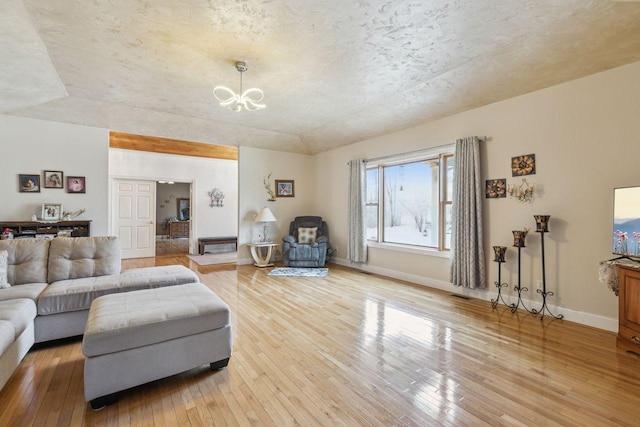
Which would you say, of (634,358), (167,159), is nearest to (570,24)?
(634,358)

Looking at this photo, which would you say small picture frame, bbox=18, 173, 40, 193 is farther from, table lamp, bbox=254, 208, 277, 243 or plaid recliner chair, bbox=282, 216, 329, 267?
plaid recliner chair, bbox=282, 216, 329, 267

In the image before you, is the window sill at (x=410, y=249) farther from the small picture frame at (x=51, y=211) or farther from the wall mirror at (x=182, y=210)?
the wall mirror at (x=182, y=210)

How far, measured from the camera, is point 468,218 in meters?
4.01

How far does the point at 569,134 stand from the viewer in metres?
3.21

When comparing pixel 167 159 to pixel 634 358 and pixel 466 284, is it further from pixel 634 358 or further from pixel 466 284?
pixel 634 358

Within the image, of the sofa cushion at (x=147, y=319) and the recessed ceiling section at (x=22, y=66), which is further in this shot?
the recessed ceiling section at (x=22, y=66)

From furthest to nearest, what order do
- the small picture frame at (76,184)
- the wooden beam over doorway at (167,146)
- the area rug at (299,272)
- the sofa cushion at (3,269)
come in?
the wooden beam over doorway at (167,146), the area rug at (299,272), the small picture frame at (76,184), the sofa cushion at (3,269)

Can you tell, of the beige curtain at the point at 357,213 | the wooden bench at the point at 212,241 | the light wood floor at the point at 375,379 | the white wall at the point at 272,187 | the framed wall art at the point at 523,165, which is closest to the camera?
the light wood floor at the point at 375,379

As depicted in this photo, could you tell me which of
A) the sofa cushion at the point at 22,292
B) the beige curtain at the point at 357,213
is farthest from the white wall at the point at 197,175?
the sofa cushion at the point at 22,292

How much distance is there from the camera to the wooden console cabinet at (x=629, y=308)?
243 cm

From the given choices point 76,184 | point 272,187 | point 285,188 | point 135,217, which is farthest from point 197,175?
point 76,184

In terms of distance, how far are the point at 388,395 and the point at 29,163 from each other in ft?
20.4

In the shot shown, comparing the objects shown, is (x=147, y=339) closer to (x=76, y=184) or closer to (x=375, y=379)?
(x=375, y=379)

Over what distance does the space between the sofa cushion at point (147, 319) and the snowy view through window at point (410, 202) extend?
380 centimetres
